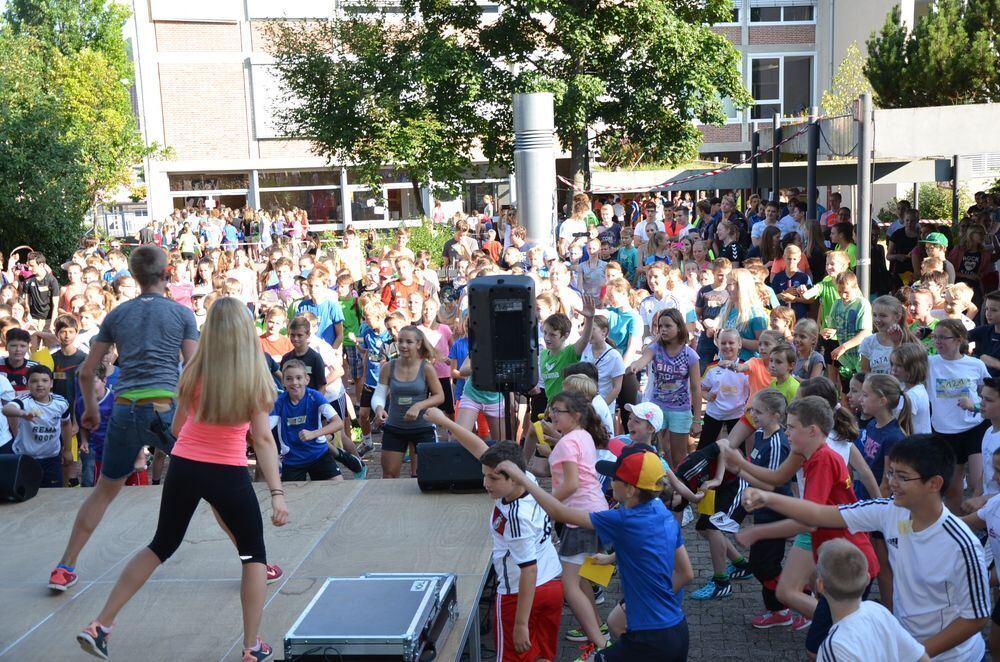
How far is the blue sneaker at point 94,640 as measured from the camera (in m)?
4.21

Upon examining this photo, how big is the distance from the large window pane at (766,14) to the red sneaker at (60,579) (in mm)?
38018

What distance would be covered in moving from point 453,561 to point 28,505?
10.4 feet

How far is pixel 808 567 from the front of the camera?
5.06 m

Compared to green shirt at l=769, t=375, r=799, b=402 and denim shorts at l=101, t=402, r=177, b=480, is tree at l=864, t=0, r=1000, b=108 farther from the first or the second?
denim shorts at l=101, t=402, r=177, b=480

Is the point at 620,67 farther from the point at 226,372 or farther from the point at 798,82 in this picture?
the point at 226,372

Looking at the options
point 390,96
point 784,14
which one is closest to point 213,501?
point 390,96

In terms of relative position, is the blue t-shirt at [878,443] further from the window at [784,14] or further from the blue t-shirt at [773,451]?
the window at [784,14]

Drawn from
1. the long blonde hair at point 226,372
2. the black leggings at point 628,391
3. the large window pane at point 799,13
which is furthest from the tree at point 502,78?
the long blonde hair at point 226,372

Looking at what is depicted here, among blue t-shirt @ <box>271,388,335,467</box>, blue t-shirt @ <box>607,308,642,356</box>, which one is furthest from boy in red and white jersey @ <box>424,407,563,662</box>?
blue t-shirt @ <box>607,308,642,356</box>

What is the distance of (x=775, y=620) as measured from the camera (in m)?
5.69

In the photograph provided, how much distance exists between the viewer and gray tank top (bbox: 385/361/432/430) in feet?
24.6

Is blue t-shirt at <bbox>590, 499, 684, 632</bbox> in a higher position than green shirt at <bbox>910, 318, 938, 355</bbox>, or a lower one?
lower

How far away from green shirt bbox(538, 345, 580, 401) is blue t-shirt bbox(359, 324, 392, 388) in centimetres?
182

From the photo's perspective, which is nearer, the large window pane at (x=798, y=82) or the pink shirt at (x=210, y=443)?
the pink shirt at (x=210, y=443)
